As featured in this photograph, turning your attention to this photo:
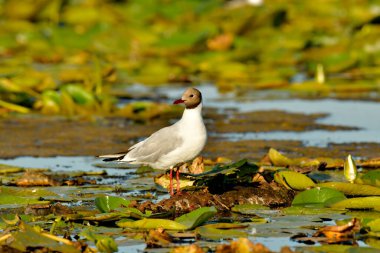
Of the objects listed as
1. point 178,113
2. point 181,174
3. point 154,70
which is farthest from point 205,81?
point 181,174

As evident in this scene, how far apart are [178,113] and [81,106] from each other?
1.26m

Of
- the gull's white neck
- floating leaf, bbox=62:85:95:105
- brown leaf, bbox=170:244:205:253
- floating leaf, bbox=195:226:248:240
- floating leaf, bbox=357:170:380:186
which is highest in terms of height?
floating leaf, bbox=62:85:95:105

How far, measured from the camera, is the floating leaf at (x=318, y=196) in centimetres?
643

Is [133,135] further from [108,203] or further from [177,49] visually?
[177,49]

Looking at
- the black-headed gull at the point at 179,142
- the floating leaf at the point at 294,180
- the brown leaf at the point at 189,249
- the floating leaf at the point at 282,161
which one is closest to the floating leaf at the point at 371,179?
the floating leaf at the point at 294,180

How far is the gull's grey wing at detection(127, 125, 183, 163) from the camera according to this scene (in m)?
6.88

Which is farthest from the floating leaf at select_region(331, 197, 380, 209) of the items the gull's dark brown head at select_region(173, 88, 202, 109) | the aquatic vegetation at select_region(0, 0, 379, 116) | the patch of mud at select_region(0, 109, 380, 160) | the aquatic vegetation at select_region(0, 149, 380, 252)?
the aquatic vegetation at select_region(0, 0, 379, 116)

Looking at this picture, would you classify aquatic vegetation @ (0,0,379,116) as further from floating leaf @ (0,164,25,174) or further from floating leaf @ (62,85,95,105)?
floating leaf @ (0,164,25,174)

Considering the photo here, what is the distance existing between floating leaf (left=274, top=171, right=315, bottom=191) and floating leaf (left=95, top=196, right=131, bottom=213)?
47.5 inches

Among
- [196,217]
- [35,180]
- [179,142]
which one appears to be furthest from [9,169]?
[196,217]

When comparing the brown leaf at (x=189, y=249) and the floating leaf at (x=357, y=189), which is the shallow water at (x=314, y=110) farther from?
the brown leaf at (x=189, y=249)

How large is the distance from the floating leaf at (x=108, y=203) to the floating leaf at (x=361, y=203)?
1.47 metres

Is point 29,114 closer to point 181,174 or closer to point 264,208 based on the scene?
point 181,174

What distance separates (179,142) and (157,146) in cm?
26
